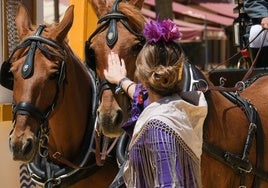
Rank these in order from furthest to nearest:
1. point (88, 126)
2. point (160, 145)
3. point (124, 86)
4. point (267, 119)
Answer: point (88, 126)
point (267, 119)
point (124, 86)
point (160, 145)

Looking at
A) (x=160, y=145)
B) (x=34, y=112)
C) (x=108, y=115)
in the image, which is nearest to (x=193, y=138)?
(x=160, y=145)

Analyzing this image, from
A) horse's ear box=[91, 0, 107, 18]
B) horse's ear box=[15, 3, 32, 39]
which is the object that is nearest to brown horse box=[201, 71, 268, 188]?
horse's ear box=[91, 0, 107, 18]

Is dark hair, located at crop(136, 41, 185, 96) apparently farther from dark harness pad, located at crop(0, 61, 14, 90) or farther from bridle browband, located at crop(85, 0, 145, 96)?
dark harness pad, located at crop(0, 61, 14, 90)

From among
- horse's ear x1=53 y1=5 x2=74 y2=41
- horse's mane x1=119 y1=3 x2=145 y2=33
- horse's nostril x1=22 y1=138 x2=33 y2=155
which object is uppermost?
horse's mane x1=119 y1=3 x2=145 y2=33

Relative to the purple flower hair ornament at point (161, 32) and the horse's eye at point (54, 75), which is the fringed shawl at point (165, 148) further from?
the horse's eye at point (54, 75)

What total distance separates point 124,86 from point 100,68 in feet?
2.85

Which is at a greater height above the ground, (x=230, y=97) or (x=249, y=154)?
(x=230, y=97)

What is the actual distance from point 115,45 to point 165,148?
1.52m

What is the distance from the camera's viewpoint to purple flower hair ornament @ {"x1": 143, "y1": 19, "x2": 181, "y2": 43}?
253 centimetres

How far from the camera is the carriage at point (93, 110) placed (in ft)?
11.3

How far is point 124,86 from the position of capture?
301 cm

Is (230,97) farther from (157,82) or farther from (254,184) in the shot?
(157,82)

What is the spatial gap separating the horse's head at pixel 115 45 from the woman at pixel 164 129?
Result: 102 centimetres

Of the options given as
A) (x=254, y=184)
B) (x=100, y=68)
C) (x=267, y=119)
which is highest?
(x=100, y=68)
